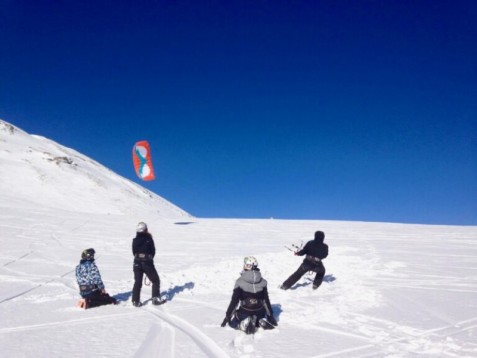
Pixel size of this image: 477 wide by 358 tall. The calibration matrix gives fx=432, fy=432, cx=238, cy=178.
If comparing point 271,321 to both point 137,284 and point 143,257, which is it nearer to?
point 137,284

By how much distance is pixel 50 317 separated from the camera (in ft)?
27.0

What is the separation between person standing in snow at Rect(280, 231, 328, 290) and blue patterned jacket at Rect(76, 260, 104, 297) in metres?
4.44

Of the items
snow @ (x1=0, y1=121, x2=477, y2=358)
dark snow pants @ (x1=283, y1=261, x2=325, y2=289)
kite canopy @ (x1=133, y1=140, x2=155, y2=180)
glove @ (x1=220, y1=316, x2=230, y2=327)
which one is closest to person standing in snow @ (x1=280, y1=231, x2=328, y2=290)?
dark snow pants @ (x1=283, y1=261, x2=325, y2=289)

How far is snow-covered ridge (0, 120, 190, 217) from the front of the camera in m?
40.8

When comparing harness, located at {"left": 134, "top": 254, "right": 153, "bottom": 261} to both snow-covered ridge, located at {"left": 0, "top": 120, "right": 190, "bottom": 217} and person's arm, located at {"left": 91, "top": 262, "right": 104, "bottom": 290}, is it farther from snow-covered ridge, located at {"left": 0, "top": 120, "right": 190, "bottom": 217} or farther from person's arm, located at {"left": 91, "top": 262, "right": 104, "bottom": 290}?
snow-covered ridge, located at {"left": 0, "top": 120, "right": 190, "bottom": 217}

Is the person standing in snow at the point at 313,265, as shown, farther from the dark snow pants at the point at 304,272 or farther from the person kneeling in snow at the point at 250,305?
the person kneeling in snow at the point at 250,305

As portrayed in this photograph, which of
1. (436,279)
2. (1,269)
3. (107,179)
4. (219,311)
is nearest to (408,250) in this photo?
(436,279)

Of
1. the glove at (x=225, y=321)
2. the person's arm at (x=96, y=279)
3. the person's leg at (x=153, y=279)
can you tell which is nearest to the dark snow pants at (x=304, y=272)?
the person's leg at (x=153, y=279)

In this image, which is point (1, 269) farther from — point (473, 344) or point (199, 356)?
point (473, 344)

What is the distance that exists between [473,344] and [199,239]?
1612 cm

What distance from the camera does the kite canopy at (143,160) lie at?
109 feet

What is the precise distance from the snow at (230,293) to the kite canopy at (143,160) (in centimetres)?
816

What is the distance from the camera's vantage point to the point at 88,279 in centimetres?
937

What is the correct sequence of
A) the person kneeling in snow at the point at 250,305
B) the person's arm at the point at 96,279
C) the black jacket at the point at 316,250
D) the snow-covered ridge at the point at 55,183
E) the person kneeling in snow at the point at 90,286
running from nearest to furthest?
1. the person kneeling in snow at the point at 250,305
2. the person kneeling in snow at the point at 90,286
3. the person's arm at the point at 96,279
4. the black jacket at the point at 316,250
5. the snow-covered ridge at the point at 55,183
